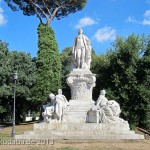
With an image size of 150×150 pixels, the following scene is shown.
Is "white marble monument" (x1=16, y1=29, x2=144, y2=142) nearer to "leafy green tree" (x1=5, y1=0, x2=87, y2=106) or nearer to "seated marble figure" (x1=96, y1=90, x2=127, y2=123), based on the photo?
"seated marble figure" (x1=96, y1=90, x2=127, y2=123)

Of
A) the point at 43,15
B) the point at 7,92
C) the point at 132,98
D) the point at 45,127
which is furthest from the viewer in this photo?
the point at 43,15

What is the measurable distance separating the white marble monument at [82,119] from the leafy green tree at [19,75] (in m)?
18.4

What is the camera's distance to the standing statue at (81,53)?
19.4 meters

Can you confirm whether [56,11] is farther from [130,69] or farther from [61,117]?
[61,117]

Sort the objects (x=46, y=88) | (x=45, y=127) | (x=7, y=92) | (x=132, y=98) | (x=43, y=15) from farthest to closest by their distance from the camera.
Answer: (x=43, y=15), (x=7, y=92), (x=46, y=88), (x=132, y=98), (x=45, y=127)

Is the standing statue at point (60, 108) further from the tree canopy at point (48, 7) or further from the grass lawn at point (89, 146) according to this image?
the tree canopy at point (48, 7)

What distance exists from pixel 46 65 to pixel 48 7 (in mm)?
7695

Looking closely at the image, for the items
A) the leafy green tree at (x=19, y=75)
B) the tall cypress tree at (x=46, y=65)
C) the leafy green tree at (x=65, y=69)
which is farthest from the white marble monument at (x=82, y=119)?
the leafy green tree at (x=19, y=75)

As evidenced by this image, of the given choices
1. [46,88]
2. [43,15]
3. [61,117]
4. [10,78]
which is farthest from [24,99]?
[61,117]

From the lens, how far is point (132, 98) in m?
31.2

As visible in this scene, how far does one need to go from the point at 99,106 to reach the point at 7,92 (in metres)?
20.1

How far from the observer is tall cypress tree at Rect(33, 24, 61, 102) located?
33750 millimetres

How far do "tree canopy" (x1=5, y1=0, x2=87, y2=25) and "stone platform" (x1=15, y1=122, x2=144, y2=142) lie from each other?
22.1 m

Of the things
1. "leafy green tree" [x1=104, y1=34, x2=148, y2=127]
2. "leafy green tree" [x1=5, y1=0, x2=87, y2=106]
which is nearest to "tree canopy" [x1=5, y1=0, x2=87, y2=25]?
"leafy green tree" [x1=5, y1=0, x2=87, y2=106]
